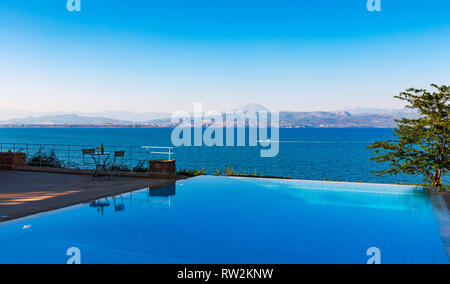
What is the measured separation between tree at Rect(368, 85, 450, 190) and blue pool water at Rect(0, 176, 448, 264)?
335 centimetres

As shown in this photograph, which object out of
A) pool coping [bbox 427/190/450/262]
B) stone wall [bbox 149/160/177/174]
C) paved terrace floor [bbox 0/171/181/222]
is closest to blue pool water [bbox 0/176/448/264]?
pool coping [bbox 427/190/450/262]

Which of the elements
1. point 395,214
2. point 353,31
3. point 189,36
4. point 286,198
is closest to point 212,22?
point 189,36

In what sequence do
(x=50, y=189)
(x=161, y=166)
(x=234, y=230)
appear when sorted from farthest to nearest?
(x=161, y=166) → (x=50, y=189) → (x=234, y=230)

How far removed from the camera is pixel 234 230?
464 cm

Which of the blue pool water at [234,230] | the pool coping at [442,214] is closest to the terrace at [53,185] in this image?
the blue pool water at [234,230]

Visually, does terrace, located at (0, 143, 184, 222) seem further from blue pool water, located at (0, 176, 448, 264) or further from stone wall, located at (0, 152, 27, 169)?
blue pool water, located at (0, 176, 448, 264)

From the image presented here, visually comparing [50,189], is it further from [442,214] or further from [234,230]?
[442,214]

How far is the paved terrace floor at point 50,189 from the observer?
5553 mm

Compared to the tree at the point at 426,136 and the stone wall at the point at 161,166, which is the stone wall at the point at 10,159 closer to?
the stone wall at the point at 161,166

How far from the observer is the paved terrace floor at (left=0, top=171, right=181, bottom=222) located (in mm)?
5553

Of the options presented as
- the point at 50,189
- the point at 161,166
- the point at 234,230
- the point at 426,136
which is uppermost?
the point at 426,136

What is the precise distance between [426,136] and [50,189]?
10187 mm

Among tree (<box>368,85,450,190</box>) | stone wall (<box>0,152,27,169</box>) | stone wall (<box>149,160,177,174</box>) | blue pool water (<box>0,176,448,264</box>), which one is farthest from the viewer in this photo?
stone wall (<box>0,152,27,169</box>)

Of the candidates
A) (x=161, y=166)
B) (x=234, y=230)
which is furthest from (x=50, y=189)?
(x=234, y=230)
